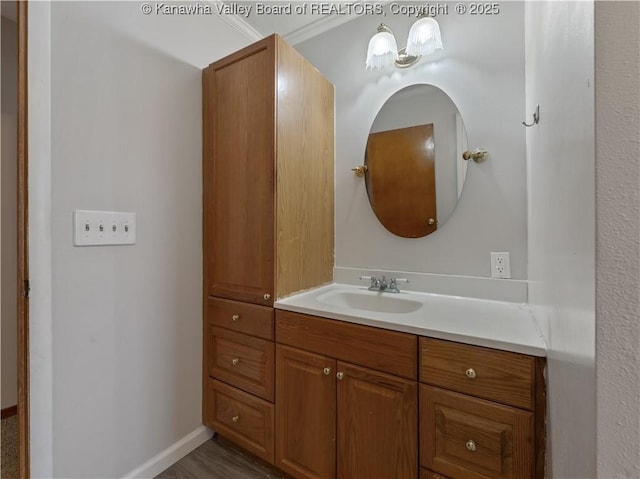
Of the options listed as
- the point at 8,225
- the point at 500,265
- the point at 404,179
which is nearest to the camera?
the point at 500,265

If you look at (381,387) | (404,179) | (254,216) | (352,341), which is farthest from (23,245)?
(404,179)

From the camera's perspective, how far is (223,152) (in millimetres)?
1439

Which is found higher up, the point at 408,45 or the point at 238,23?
the point at 238,23

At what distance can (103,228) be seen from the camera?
1132 millimetres

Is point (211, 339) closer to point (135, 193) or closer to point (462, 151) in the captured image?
point (135, 193)

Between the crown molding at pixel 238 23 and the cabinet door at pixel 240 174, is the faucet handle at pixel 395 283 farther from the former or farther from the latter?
the crown molding at pixel 238 23

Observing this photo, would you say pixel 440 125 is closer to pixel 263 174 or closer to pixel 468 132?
pixel 468 132

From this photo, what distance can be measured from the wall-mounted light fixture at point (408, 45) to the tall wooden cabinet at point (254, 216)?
328mm

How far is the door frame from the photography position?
0.94 meters

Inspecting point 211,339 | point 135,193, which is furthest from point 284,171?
point 211,339

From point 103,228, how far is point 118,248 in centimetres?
10

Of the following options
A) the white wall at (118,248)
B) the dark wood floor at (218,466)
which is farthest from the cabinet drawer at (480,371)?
the white wall at (118,248)

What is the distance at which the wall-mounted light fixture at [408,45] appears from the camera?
4.51 ft

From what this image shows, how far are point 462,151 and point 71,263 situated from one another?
1733mm
